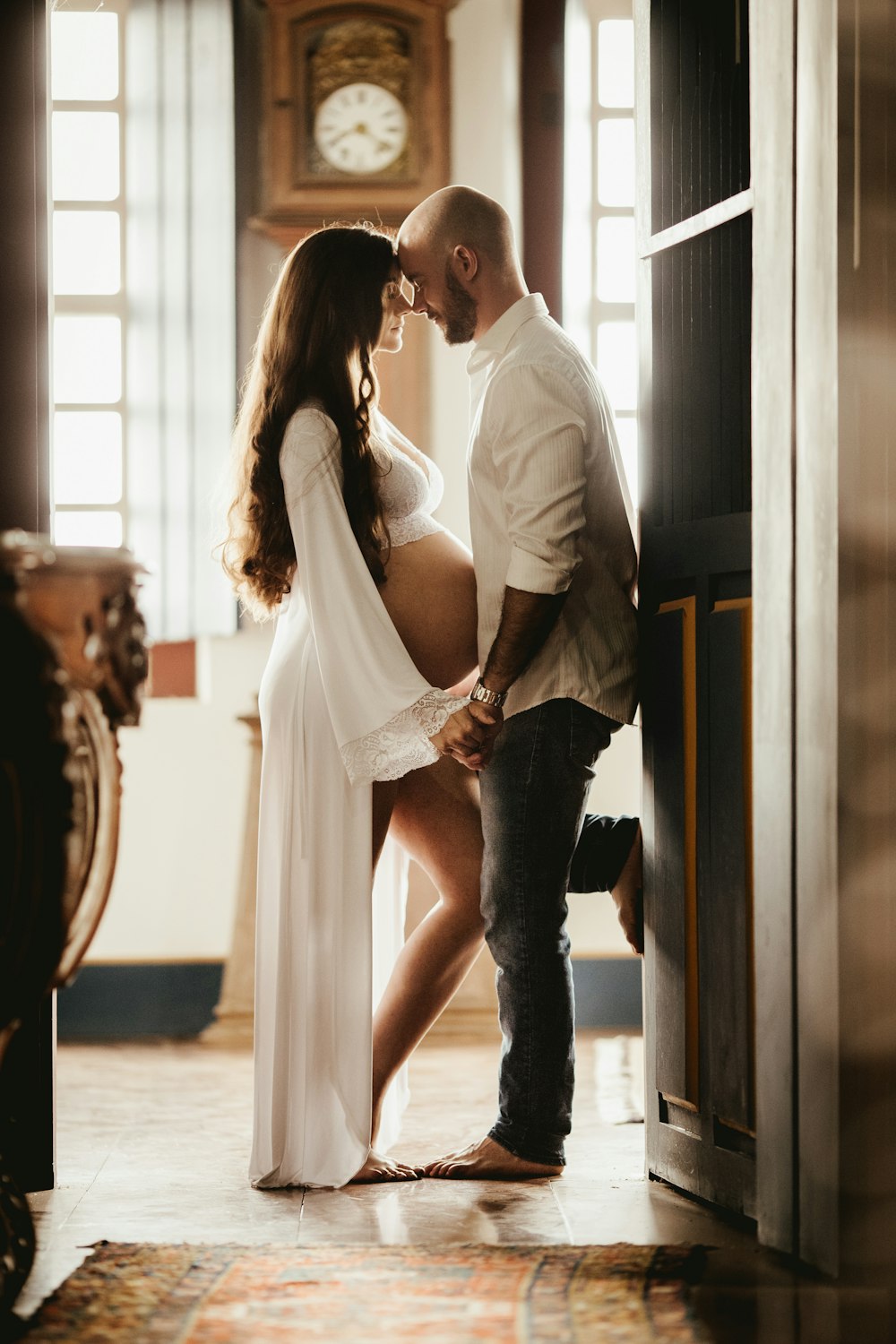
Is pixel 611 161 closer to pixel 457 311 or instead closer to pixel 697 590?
pixel 457 311

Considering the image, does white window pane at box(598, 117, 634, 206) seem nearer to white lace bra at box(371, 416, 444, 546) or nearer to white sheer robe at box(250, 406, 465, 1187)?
white lace bra at box(371, 416, 444, 546)

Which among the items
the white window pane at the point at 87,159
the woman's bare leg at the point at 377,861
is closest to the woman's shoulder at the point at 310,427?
the woman's bare leg at the point at 377,861

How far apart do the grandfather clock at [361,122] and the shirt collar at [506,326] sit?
1590 millimetres

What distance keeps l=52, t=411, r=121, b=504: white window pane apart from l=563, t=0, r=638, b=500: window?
1378 mm

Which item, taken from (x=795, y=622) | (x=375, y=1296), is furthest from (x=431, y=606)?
(x=375, y=1296)

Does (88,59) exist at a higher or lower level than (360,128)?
higher

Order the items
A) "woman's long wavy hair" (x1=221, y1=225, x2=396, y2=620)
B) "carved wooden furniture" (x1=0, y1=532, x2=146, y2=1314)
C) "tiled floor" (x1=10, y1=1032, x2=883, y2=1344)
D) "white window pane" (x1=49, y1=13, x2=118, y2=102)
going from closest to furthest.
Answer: "carved wooden furniture" (x1=0, y1=532, x2=146, y2=1314) < "tiled floor" (x1=10, y1=1032, x2=883, y2=1344) < "woman's long wavy hair" (x1=221, y1=225, x2=396, y2=620) < "white window pane" (x1=49, y1=13, x2=118, y2=102)

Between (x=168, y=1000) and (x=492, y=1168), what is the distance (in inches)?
73.3

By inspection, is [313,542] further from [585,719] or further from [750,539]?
[750,539]

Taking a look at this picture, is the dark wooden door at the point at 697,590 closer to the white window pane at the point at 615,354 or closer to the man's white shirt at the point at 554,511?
the man's white shirt at the point at 554,511

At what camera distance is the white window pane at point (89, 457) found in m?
4.23

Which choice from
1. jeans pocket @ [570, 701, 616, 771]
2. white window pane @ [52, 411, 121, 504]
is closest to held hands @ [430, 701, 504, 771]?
jeans pocket @ [570, 701, 616, 771]

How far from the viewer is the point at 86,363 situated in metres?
4.23

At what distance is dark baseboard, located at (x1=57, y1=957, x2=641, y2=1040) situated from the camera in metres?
4.01
